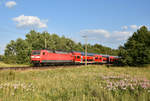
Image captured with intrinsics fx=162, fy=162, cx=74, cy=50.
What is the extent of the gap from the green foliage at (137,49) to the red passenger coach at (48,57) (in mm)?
14023

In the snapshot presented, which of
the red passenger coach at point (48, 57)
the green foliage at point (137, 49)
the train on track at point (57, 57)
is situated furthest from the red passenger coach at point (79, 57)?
the green foliage at point (137, 49)

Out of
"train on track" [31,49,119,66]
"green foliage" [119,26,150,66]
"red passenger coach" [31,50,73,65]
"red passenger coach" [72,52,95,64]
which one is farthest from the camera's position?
"red passenger coach" [72,52,95,64]

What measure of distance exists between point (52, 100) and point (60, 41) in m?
76.8

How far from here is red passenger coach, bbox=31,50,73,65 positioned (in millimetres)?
29500

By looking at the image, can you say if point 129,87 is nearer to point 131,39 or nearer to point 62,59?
point 62,59

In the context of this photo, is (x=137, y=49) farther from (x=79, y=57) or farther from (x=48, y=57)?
(x=48, y=57)

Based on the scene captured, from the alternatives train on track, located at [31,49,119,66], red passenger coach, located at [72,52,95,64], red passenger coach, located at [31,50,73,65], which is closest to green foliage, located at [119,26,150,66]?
train on track, located at [31,49,119,66]

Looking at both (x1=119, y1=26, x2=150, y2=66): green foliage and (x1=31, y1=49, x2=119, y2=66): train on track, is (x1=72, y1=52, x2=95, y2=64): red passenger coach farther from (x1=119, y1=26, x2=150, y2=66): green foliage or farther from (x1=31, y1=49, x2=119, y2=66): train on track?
(x1=119, y1=26, x2=150, y2=66): green foliage

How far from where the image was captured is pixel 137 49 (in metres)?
37.3

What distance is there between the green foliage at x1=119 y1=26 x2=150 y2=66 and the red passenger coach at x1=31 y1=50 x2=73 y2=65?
14023mm

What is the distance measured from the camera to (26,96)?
6418mm

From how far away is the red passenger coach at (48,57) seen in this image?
96.8ft

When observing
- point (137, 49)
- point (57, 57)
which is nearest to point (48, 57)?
point (57, 57)

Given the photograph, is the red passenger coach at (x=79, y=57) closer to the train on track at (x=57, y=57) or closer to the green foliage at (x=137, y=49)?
the train on track at (x=57, y=57)
